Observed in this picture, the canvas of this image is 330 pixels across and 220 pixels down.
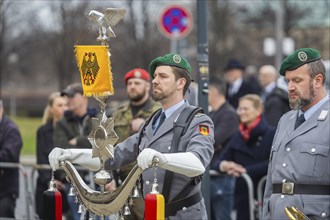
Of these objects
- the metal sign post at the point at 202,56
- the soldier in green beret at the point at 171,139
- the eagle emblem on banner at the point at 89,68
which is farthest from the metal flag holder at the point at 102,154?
the metal sign post at the point at 202,56

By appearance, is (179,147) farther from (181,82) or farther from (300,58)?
(300,58)

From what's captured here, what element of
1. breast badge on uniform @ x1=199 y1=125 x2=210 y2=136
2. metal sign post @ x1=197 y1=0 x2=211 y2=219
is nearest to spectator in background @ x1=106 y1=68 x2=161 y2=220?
metal sign post @ x1=197 y1=0 x2=211 y2=219

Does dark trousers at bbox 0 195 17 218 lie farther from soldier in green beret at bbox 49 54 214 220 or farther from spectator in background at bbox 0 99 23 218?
soldier in green beret at bbox 49 54 214 220

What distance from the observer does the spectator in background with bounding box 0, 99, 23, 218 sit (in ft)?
34.0

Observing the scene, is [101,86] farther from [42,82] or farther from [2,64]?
[42,82]

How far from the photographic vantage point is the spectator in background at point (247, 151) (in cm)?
992

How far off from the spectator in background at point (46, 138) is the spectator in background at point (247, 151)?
6.81ft

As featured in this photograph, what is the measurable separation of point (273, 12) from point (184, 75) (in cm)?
3712

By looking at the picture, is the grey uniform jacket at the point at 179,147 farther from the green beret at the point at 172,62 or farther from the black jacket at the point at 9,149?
the black jacket at the point at 9,149

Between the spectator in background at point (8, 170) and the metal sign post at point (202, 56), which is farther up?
the metal sign post at point (202, 56)

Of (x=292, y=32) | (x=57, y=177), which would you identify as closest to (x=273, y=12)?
(x=292, y=32)

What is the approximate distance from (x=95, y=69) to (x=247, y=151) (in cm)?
412

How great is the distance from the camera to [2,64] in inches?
1511

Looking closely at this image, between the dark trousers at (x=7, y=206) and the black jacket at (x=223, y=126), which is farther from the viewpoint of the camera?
the black jacket at (x=223, y=126)
